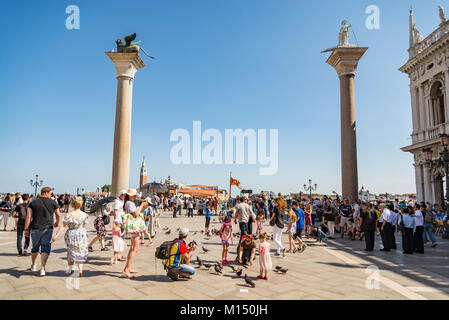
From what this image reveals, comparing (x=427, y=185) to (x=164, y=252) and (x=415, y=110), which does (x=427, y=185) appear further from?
(x=164, y=252)

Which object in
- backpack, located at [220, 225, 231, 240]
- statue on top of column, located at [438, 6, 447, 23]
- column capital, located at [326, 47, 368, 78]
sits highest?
statue on top of column, located at [438, 6, 447, 23]

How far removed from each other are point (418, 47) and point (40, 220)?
33.9m

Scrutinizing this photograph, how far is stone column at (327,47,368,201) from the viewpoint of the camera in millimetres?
18500

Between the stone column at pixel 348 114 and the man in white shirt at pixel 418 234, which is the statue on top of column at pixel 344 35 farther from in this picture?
the man in white shirt at pixel 418 234

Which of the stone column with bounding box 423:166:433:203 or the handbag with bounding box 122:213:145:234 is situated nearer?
the handbag with bounding box 122:213:145:234

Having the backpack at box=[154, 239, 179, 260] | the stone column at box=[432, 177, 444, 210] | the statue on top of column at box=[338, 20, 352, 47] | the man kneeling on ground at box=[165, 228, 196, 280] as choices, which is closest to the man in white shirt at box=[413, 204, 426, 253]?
the man kneeling on ground at box=[165, 228, 196, 280]

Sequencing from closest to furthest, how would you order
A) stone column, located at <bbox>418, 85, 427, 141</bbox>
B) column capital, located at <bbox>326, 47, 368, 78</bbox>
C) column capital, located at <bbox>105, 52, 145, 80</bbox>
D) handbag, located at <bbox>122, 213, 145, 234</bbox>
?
handbag, located at <bbox>122, 213, 145, 234</bbox>, column capital, located at <bbox>326, 47, 368, 78</bbox>, column capital, located at <bbox>105, 52, 145, 80</bbox>, stone column, located at <bbox>418, 85, 427, 141</bbox>

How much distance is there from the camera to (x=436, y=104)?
26.0m

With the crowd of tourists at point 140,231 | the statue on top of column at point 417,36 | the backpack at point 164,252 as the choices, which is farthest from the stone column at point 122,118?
the statue on top of column at point 417,36

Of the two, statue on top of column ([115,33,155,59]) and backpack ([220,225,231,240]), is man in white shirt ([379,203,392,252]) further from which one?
statue on top of column ([115,33,155,59])

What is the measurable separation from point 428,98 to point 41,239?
31.5 meters

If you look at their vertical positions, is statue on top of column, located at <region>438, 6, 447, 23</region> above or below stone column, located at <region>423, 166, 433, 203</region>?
above

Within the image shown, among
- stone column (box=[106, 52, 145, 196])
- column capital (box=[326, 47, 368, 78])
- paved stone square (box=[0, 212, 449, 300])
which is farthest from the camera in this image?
stone column (box=[106, 52, 145, 196])
